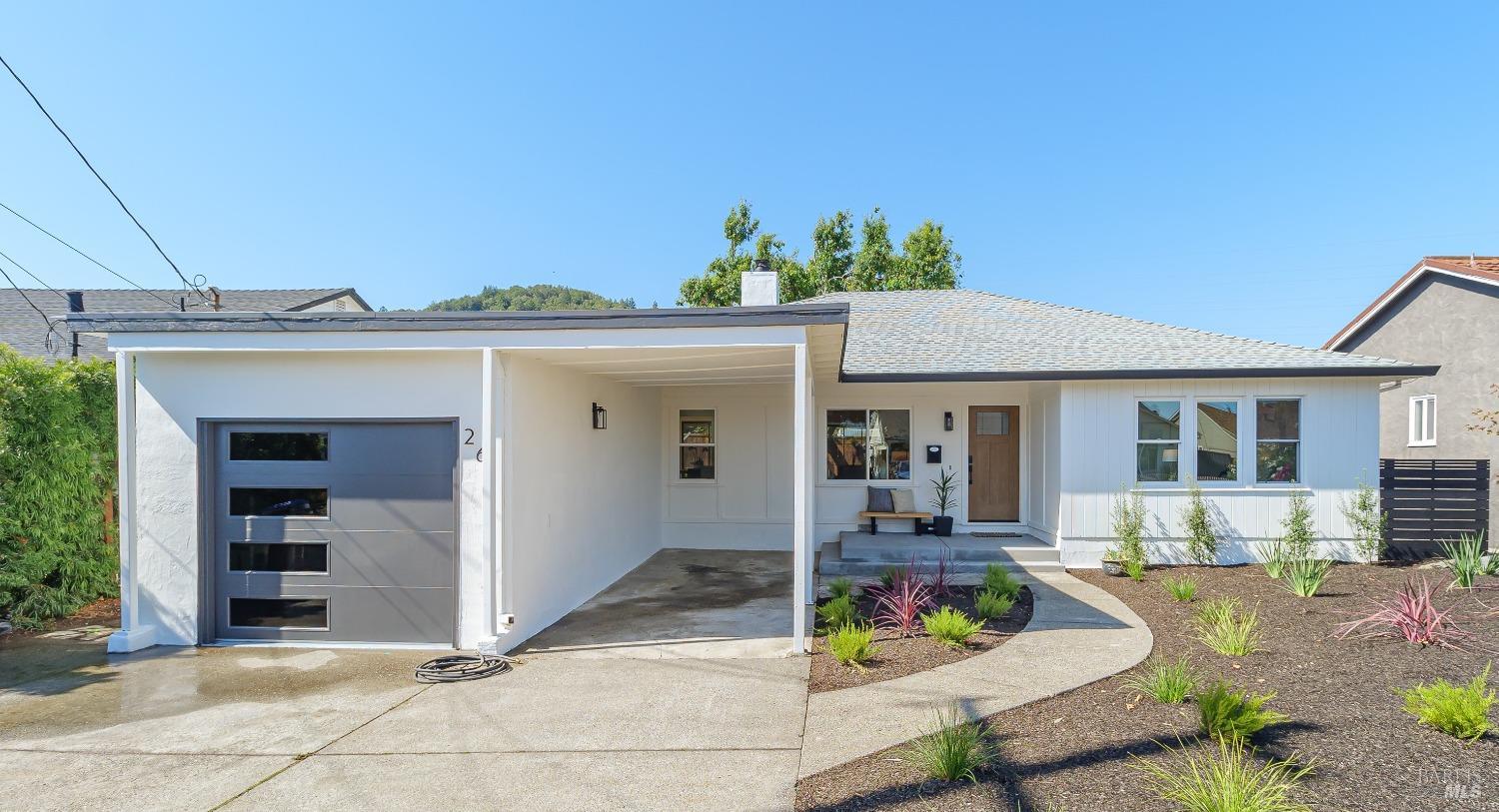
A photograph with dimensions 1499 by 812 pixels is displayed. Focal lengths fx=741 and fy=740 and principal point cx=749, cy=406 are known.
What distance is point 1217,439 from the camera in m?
9.77

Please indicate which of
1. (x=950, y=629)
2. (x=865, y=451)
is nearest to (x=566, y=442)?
(x=950, y=629)

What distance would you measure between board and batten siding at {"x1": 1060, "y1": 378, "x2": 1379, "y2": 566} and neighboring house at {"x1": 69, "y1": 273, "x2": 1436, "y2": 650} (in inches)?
1.1

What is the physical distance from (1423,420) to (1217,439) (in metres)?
9.40

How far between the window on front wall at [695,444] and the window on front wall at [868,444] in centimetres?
207

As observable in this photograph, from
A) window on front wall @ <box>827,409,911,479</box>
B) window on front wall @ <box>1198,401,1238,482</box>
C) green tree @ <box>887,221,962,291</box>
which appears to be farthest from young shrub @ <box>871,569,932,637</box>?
green tree @ <box>887,221,962,291</box>

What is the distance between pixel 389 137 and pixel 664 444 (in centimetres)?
819

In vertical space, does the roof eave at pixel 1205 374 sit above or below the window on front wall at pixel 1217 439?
above

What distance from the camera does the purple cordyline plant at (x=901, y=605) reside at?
6469 mm

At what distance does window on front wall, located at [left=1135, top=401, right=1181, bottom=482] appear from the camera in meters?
9.77

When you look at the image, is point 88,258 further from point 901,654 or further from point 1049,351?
point 1049,351

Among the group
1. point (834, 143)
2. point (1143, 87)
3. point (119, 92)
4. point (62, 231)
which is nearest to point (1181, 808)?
point (119, 92)

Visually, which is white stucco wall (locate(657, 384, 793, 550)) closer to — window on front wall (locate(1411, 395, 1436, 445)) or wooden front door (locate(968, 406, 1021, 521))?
wooden front door (locate(968, 406, 1021, 521))

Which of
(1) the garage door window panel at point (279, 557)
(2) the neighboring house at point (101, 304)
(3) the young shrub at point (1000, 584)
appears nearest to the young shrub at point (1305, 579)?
(3) the young shrub at point (1000, 584)

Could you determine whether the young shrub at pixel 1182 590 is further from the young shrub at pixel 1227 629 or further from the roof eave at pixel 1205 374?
the roof eave at pixel 1205 374
